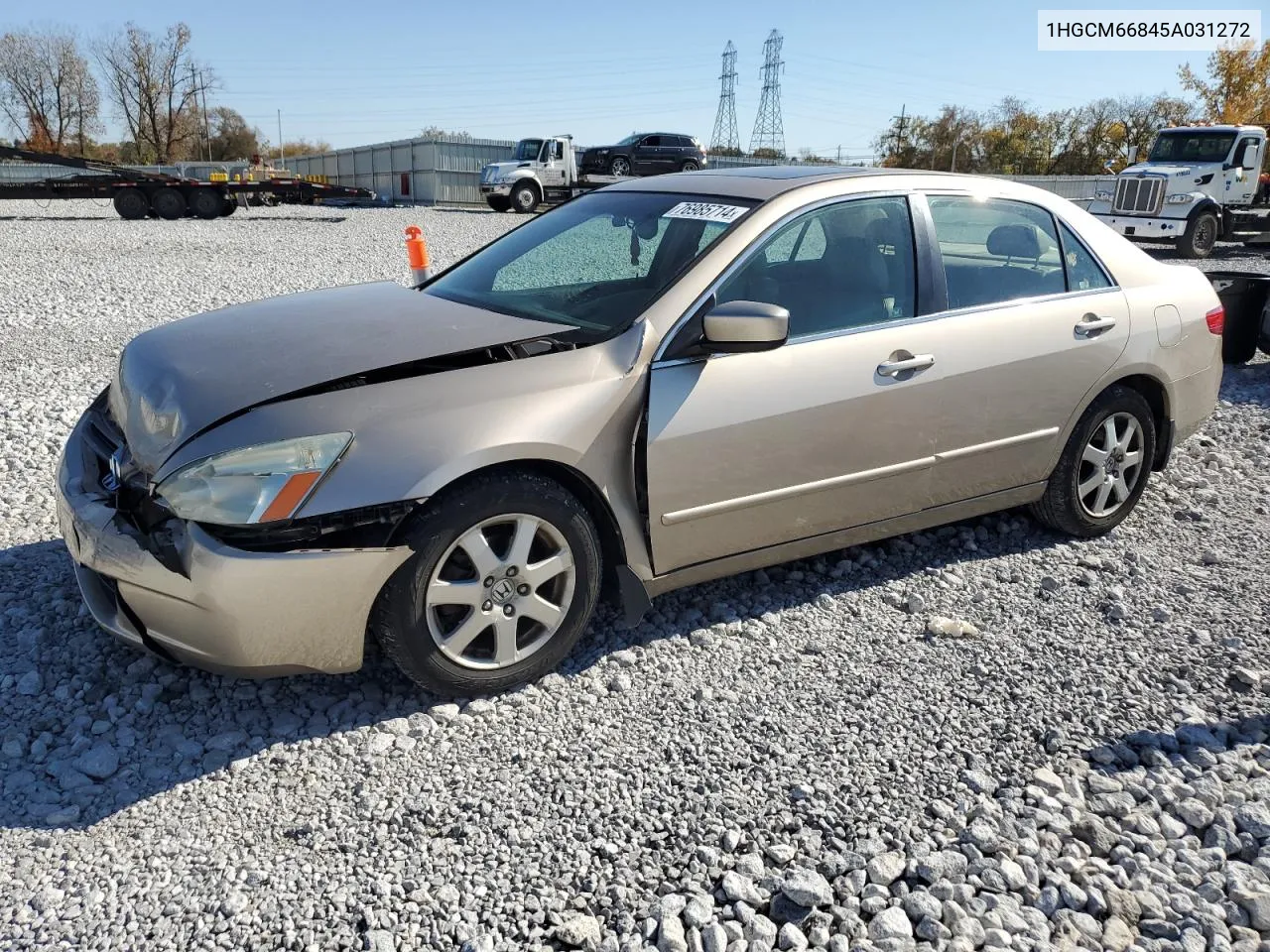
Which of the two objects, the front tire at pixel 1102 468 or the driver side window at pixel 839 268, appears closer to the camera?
the driver side window at pixel 839 268

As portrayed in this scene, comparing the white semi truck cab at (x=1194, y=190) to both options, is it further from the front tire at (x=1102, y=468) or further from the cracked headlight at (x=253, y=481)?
the cracked headlight at (x=253, y=481)

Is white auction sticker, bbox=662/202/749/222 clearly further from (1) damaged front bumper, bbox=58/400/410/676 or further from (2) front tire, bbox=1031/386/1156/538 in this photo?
(2) front tire, bbox=1031/386/1156/538

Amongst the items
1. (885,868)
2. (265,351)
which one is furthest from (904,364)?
(265,351)

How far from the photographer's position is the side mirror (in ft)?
10.7

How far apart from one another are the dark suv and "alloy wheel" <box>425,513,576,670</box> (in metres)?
31.5

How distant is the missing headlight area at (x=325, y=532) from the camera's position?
2.79 metres

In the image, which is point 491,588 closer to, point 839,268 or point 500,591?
point 500,591

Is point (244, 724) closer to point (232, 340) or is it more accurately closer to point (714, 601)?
point (232, 340)

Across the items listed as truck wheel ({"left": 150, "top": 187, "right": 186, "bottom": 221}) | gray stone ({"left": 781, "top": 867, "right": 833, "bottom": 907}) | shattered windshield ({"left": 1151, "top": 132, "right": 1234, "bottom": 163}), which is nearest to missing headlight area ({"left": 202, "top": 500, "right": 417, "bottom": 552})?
gray stone ({"left": 781, "top": 867, "right": 833, "bottom": 907})

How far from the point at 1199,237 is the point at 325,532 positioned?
20058mm

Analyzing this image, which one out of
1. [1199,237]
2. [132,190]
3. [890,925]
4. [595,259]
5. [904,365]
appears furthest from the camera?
[132,190]

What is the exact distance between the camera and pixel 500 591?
3.14 m

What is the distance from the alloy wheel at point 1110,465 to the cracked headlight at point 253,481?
337 cm

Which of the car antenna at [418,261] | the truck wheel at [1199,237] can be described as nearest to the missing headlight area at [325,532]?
the car antenna at [418,261]
